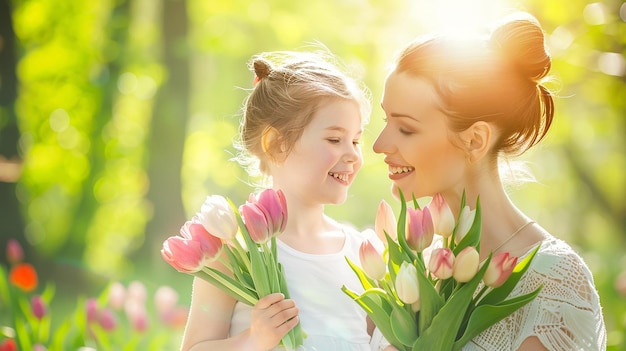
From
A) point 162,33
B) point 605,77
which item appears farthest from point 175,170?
point 605,77

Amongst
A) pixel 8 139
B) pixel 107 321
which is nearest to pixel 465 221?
pixel 107 321

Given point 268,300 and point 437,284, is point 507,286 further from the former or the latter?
point 268,300

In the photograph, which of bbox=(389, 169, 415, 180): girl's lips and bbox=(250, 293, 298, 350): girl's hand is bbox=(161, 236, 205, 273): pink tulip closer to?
bbox=(250, 293, 298, 350): girl's hand

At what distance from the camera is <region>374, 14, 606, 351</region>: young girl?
84.9 inches

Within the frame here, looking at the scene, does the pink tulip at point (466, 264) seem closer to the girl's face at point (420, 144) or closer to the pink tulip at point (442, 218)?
the pink tulip at point (442, 218)

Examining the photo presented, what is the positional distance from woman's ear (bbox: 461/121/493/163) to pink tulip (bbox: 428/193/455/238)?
33 centimetres

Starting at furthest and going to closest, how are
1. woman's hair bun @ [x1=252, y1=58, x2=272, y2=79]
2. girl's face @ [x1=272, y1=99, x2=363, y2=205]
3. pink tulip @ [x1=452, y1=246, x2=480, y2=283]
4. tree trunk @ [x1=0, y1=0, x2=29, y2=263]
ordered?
tree trunk @ [x1=0, y1=0, x2=29, y2=263], woman's hair bun @ [x1=252, y1=58, x2=272, y2=79], girl's face @ [x1=272, y1=99, x2=363, y2=205], pink tulip @ [x1=452, y1=246, x2=480, y2=283]

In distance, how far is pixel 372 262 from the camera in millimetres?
1912

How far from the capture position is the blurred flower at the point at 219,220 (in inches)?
77.5

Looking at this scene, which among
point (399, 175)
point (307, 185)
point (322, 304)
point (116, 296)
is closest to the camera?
point (399, 175)

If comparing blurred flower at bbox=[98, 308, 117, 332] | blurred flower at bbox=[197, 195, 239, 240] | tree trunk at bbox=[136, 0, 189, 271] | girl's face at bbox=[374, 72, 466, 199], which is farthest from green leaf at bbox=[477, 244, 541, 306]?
tree trunk at bbox=[136, 0, 189, 271]

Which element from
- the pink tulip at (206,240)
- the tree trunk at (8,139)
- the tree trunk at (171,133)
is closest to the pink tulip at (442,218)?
the pink tulip at (206,240)

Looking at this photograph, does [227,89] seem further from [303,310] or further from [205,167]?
[303,310]

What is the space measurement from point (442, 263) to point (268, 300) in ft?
1.55
